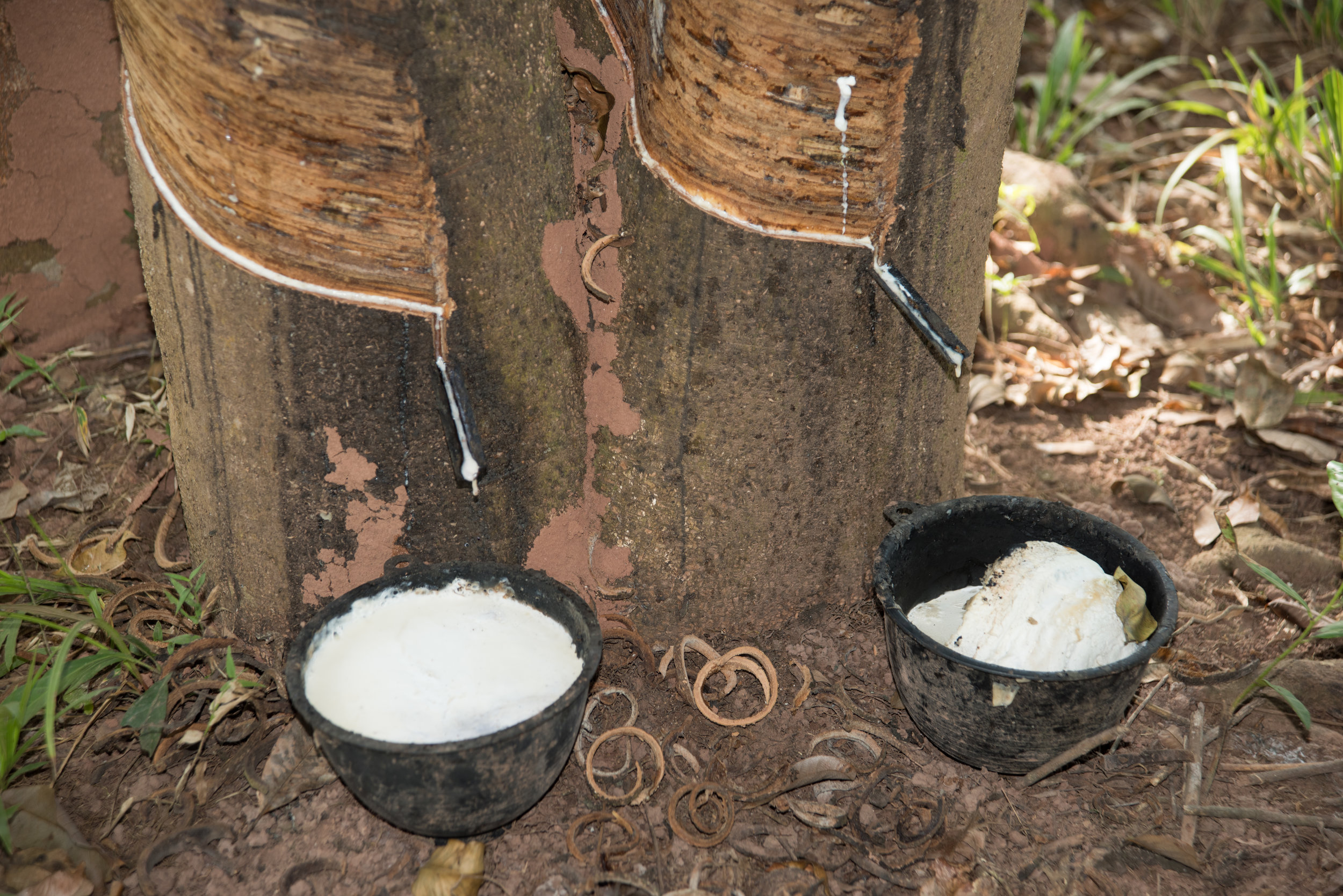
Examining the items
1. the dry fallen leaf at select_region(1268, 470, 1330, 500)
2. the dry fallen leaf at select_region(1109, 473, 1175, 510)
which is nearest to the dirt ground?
the dry fallen leaf at select_region(1109, 473, 1175, 510)

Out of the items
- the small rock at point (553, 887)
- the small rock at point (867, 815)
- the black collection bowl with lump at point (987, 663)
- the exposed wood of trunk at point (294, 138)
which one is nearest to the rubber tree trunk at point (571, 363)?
the exposed wood of trunk at point (294, 138)

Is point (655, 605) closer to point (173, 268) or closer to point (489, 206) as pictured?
point (489, 206)

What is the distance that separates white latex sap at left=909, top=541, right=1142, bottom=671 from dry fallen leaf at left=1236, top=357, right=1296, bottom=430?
1285 mm

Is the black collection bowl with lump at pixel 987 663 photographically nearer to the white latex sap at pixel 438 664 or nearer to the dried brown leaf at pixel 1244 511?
the white latex sap at pixel 438 664

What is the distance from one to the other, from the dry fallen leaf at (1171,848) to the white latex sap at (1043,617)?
292 millimetres

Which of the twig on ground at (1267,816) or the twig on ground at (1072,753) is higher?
the twig on ground at (1072,753)

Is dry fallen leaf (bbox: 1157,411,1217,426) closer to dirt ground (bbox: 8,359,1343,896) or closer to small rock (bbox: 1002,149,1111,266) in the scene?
small rock (bbox: 1002,149,1111,266)

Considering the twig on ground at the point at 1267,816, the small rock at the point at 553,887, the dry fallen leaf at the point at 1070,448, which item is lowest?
Result: the small rock at the point at 553,887

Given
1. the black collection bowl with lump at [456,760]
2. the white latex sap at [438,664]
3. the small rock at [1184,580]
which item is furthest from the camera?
the small rock at [1184,580]

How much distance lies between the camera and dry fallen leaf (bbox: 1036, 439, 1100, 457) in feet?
9.26

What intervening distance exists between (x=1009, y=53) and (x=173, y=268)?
1.51 metres

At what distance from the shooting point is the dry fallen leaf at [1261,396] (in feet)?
9.24

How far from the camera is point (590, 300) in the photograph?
1.94 m

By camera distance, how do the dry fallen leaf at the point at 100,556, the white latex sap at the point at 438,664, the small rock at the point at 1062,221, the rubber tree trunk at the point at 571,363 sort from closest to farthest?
the white latex sap at the point at 438,664, the rubber tree trunk at the point at 571,363, the dry fallen leaf at the point at 100,556, the small rock at the point at 1062,221
